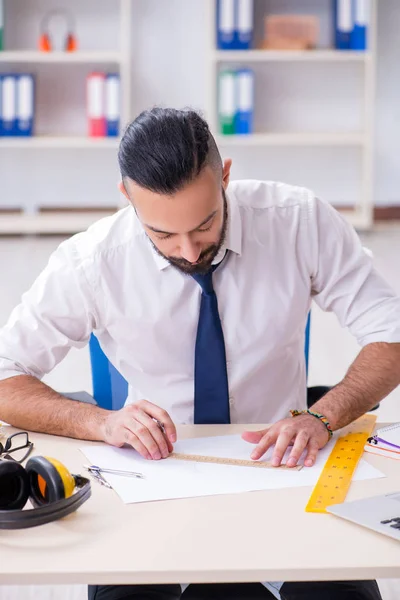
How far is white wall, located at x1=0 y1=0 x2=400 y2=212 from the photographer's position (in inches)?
252

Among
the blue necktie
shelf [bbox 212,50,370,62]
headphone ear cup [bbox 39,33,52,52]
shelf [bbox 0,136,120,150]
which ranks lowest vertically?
the blue necktie

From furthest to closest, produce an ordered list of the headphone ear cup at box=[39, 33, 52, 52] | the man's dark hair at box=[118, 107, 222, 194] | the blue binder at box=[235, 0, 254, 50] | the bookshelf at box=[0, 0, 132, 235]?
the headphone ear cup at box=[39, 33, 52, 52], the bookshelf at box=[0, 0, 132, 235], the blue binder at box=[235, 0, 254, 50], the man's dark hair at box=[118, 107, 222, 194]

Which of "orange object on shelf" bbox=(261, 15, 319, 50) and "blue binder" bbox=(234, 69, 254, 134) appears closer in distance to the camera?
"blue binder" bbox=(234, 69, 254, 134)

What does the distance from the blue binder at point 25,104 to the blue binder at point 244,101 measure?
1.49m

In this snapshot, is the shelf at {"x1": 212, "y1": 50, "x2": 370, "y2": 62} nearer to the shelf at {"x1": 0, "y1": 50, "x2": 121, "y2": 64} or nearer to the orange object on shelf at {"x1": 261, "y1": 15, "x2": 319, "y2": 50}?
the orange object on shelf at {"x1": 261, "y1": 15, "x2": 319, "y2": 50}

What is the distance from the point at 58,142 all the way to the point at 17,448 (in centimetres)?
507

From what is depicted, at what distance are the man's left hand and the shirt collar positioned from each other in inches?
16.8

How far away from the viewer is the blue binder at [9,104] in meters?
6.08

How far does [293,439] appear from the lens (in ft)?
4.41

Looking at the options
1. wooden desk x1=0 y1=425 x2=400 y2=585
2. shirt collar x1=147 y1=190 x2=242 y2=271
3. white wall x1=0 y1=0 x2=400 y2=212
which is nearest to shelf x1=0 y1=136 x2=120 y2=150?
white wall x1=0 y1=0 x2=400 y2=212

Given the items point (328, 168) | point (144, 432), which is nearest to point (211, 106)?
point (328, 168)

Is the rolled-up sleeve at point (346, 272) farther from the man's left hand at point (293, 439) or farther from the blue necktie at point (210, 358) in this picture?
the man's left hand at point (293, 439)

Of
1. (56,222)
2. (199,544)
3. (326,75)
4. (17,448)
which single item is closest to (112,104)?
(56,222)

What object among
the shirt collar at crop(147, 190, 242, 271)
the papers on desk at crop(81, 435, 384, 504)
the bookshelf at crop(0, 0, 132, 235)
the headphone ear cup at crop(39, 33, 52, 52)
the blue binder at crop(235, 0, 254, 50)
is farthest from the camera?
the headphone ear cup at crop(39, 33, 52, 52)
